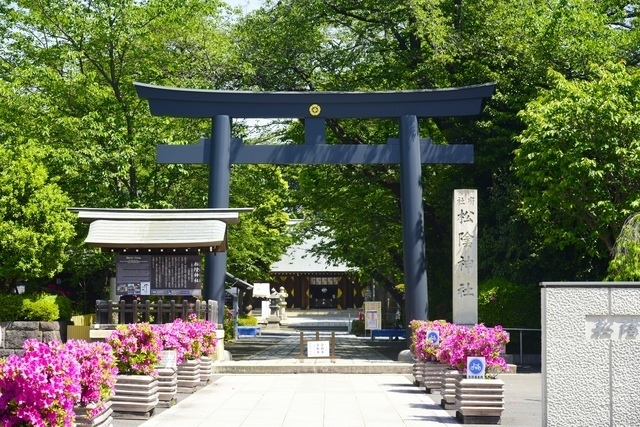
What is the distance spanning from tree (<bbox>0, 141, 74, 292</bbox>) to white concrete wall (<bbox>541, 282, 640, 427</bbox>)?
74.1 ft

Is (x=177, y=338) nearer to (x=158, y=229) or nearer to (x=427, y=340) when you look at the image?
(x=427, y=340)

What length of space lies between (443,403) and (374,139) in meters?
20.4

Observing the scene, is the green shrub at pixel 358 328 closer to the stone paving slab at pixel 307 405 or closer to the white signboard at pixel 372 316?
the white signboard at pixel 372 316

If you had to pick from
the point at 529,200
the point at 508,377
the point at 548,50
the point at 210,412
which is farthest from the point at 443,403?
the point at 548,50

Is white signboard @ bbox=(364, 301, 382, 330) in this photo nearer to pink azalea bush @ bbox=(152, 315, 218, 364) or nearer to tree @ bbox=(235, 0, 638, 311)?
tree @ bbox=(235, 0, 638, 311)

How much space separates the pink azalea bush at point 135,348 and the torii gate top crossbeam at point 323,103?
1500 centimetres

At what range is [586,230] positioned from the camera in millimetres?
28422

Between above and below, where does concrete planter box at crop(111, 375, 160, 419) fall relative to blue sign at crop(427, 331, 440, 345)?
below

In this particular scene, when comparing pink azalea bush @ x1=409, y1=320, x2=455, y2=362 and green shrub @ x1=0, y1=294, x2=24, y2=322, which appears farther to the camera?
green shrub @ x1=0, y1=294, x2=24, y2=322

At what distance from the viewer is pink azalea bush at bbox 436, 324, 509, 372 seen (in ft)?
57.7

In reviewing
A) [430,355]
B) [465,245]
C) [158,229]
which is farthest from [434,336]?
[158,229]

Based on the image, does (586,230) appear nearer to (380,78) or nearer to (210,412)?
(380,78)

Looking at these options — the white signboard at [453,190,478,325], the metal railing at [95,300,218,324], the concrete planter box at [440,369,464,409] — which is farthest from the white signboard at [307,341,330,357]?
the concrete planter box at [440,369,464,409]

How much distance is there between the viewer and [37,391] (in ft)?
35.8
